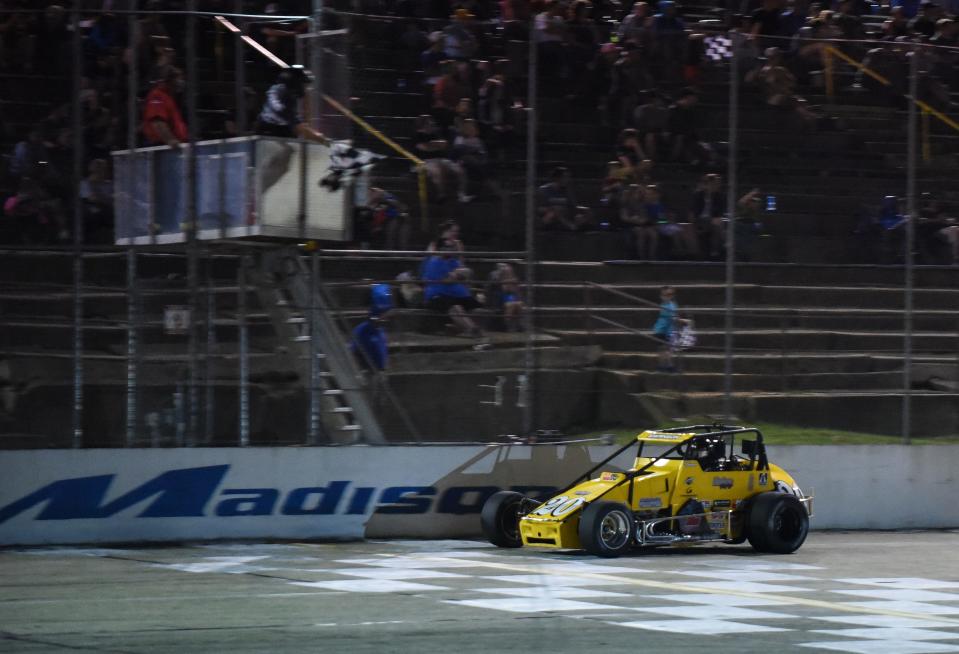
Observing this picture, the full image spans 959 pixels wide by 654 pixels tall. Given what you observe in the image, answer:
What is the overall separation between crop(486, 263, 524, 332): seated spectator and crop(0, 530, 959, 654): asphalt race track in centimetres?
257

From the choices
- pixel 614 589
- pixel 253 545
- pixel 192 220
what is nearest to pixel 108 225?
pixel 192 220

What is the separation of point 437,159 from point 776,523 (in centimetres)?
529

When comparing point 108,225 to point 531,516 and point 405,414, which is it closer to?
point 405,414

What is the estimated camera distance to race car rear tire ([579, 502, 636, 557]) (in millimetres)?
14516

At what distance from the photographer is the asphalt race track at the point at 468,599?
9.37m

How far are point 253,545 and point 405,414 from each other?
2.29m

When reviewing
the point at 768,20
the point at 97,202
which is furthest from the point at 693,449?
the point at 768,20

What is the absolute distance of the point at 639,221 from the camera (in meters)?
17.7

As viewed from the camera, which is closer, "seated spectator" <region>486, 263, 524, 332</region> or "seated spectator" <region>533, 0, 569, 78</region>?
"seated spectator" <region>486, 263, 524, 332</region>

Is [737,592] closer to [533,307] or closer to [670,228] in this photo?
[533,307]

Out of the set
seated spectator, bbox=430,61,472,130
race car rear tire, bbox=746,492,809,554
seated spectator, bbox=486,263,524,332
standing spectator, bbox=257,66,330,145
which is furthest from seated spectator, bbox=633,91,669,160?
race car rear tire, bbox=746,492,809,554

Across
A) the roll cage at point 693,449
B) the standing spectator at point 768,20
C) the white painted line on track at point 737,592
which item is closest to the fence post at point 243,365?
the white painted line on track at point 737,592

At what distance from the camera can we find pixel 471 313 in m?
16.9

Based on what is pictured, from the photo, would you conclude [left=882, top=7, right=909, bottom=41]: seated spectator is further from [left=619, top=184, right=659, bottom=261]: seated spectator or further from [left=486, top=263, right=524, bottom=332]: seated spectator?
[left=486, top=263, right=524, bottom=332]: seated spectator
